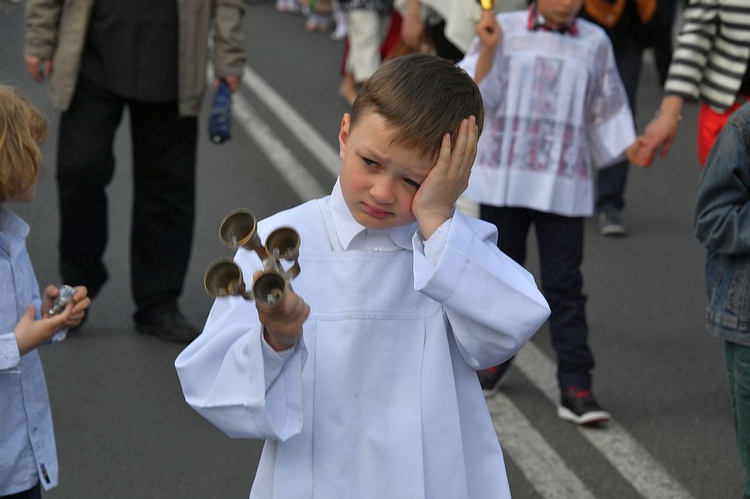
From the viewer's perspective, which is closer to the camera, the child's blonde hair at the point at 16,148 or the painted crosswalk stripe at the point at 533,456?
the child's blonde hair at the point at 16,148

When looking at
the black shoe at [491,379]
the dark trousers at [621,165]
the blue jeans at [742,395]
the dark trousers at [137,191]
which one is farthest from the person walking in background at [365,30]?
the blue jeans at [742,395]

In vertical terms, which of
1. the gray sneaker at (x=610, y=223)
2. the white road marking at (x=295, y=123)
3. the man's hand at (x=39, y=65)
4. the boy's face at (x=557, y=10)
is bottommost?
the white road marking at (x=295, y=123)

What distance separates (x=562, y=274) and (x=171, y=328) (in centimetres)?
179

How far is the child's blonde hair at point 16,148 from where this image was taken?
304 centimetres

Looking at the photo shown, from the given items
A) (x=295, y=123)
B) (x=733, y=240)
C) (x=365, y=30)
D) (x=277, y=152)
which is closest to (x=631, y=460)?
(x=733, y=240)

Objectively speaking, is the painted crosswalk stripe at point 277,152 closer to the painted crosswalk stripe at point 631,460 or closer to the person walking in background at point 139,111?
the person walking in background at point 139,111

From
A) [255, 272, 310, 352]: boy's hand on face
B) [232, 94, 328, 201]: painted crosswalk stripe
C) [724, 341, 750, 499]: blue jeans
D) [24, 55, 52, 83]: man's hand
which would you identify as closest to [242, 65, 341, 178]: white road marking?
[232, 94, 328, 201]: painted crosswalk stripe

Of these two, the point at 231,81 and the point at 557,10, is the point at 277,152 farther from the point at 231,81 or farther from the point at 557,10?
the point at 557,10

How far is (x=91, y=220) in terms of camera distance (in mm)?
5586

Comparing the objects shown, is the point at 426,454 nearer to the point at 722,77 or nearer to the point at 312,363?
the point at 312,363

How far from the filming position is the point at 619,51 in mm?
7488

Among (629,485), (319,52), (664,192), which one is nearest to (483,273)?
(629,485)

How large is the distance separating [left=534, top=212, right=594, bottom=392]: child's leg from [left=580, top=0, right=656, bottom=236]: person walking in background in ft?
8.02

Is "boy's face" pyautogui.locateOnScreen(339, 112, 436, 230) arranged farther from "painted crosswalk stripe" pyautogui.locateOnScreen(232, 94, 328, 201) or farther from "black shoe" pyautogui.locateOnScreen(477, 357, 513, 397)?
"painted crosswalk stripe" pyautogui.locateOnScreen(232, 94, 328, 201)
